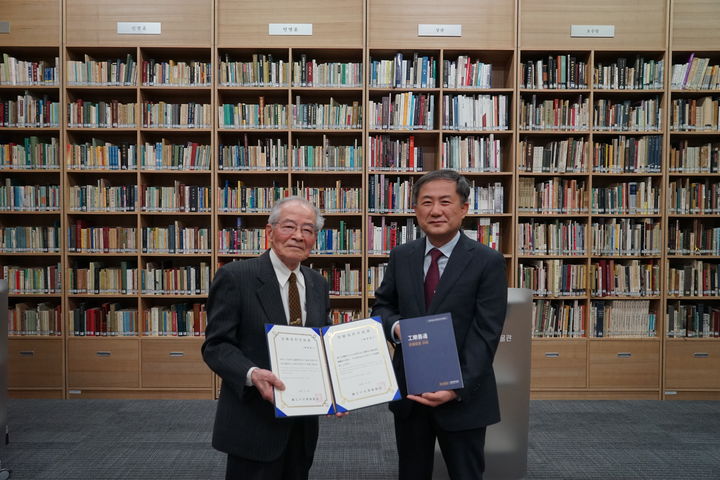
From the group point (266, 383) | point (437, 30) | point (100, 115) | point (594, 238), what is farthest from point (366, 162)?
point (266, 383)

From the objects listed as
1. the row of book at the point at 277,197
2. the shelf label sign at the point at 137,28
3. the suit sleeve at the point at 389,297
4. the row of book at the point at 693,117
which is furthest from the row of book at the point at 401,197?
the suit sleeve at the point at 389,297

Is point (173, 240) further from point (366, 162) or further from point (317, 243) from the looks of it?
point (366, 162)

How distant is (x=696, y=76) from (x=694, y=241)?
1523 mm

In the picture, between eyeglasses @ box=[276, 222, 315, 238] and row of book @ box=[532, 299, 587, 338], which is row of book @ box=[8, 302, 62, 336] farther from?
row of book @ box=[532, 299, 587, 338]

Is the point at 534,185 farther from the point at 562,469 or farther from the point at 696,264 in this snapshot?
the point at 562,469

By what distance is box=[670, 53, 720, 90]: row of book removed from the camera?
4.44m

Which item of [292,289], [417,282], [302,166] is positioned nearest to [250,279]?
[292,289]

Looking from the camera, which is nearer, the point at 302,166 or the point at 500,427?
the point at 500,427

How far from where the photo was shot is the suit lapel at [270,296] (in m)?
1.62

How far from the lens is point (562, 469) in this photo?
10.2 ft

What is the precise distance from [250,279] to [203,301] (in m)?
3.23

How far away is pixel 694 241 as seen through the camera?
448cm

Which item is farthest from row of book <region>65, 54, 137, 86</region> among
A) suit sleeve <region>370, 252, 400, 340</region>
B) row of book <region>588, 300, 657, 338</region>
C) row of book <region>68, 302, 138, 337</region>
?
row of book <region>588, 300, 657, 338</region>

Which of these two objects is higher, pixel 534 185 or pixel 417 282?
pixel 534 185
